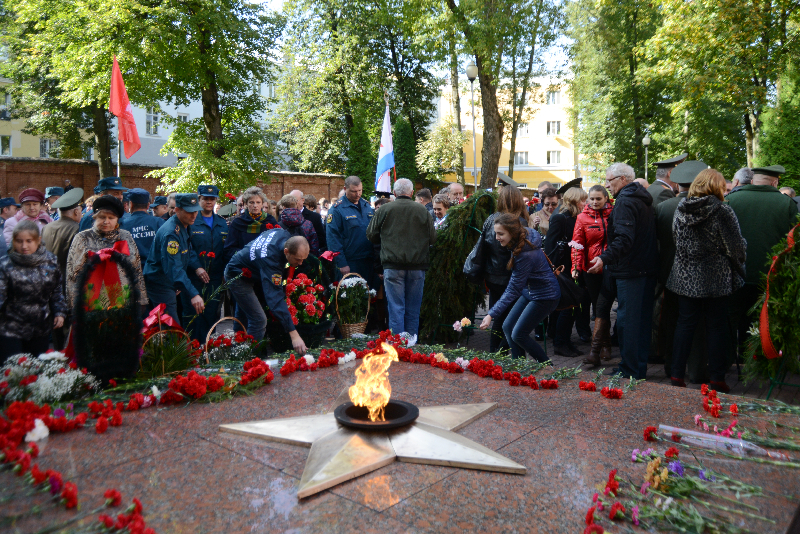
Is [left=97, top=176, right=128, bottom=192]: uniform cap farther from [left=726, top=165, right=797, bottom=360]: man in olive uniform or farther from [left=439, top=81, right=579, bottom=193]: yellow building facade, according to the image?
[left=439, top=81, right=579, bottom=193]: yellow building facade

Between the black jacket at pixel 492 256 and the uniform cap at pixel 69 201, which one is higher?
the uniform cap at pixel 69 201

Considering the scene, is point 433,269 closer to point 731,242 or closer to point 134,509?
point 731,242

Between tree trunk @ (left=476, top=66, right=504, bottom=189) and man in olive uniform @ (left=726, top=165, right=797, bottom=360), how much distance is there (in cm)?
1166

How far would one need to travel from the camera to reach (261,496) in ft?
9.15

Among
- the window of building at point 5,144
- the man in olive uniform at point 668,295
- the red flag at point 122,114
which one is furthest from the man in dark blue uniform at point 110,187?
the window of building at point 5,144

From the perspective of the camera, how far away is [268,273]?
5.51 meters

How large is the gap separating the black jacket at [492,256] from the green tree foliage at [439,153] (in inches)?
1035

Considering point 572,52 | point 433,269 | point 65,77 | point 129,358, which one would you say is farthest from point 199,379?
point 572,52

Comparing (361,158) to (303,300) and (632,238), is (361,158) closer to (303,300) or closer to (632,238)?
(303,300)

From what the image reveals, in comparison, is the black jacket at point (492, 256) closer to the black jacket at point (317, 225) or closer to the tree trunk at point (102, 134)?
the black jacket at point (317, 225)

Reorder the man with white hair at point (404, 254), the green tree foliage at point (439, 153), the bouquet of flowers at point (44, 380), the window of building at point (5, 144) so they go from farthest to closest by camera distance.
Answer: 1. the window of building at point (5, 144)
2. the green tree foliage at point (439, 153)
3. the man with white hair at point (404, 254)
4. the bouquet of flowers at point (44, 380)

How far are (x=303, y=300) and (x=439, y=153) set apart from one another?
2938cm


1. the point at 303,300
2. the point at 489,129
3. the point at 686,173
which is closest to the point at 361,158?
the point at 489,129

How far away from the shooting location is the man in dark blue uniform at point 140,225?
258 inches
